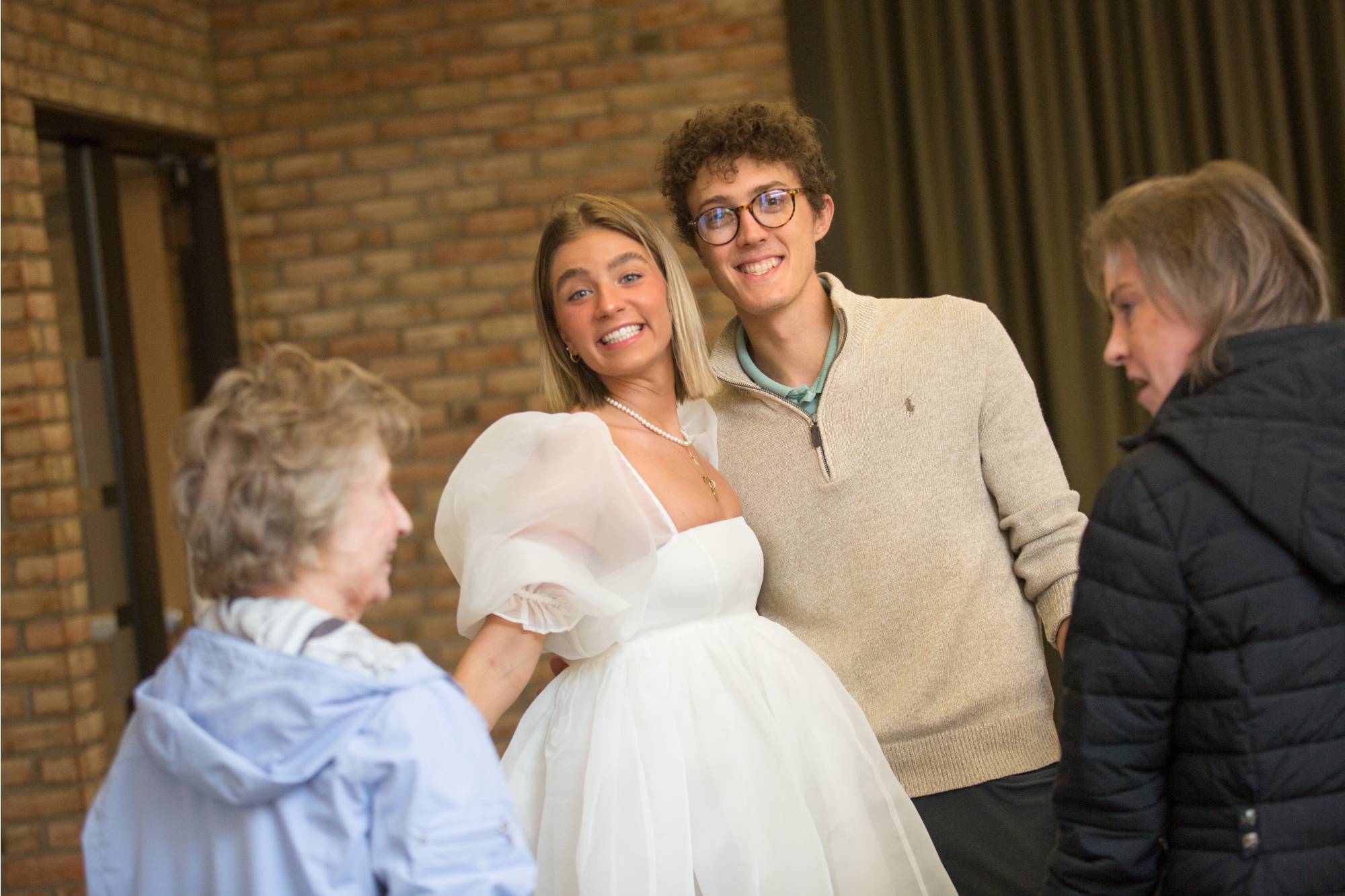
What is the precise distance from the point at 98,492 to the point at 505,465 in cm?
251

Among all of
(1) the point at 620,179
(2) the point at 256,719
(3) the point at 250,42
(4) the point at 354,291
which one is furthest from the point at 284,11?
(2) the point at 256,719

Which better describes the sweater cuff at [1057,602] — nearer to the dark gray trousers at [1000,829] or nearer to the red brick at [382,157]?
the dark gray trousers at [1000,829]

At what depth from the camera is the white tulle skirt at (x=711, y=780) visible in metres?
1.78

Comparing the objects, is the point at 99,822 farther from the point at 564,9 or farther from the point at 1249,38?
the point at 1249,38

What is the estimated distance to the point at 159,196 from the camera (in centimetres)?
442

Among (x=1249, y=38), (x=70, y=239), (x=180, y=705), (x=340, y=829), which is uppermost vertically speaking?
(x=1249, y=38)

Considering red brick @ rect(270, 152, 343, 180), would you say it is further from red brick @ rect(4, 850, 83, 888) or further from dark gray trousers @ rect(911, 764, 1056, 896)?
dark gray trousers @ rect(911, 764, 1056, 896)

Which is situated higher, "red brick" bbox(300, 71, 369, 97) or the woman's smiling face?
"red brick" bbox(300, 71, 369, 97)

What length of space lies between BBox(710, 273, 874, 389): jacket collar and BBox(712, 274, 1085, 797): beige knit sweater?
0.02 metres

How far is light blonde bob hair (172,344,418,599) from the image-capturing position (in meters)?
1.21

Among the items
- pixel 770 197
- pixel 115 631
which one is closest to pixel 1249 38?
pixel 770 197

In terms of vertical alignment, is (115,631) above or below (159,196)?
below

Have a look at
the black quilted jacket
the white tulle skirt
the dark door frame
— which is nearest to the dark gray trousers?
the white tulle skirt

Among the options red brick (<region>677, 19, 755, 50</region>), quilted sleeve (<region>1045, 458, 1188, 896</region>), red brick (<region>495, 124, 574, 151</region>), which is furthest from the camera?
red brick (<region>495, 124, 574, 151</region>)
